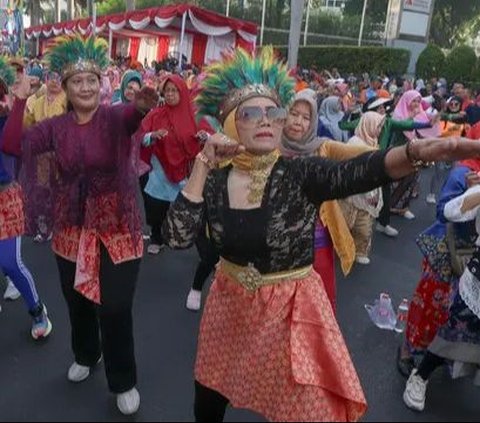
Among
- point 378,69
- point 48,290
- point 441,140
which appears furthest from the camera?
point 378,69

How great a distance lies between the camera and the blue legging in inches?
131

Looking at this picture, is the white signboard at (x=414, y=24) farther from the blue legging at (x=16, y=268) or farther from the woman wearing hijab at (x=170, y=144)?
the blue legging at (x=16, y=268)

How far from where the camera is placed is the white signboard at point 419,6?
28.1 meters

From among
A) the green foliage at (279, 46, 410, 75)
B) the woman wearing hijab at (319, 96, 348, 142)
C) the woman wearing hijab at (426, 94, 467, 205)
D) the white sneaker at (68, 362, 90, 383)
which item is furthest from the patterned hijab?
the green foliage at (279, 46, 410, 75)

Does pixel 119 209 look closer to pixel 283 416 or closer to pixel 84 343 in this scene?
pixel 84 343

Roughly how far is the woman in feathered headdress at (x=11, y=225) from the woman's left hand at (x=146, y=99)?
3.29ft

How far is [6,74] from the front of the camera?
317 centimetres

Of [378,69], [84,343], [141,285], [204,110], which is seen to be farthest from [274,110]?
[378,69]

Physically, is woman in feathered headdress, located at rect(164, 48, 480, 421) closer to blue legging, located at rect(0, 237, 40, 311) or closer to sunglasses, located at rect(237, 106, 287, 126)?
sunglasses, located at rect(237, 106, 287, 126)

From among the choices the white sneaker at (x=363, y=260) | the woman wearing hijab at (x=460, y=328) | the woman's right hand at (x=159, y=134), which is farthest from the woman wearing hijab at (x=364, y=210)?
the woman wearing hijab at (x=460, y=328)

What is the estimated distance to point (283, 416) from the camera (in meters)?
1.72

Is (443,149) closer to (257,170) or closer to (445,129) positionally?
(257,170)

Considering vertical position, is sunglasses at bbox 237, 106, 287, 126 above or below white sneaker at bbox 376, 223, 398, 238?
above

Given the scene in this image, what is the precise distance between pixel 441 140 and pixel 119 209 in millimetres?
1588
